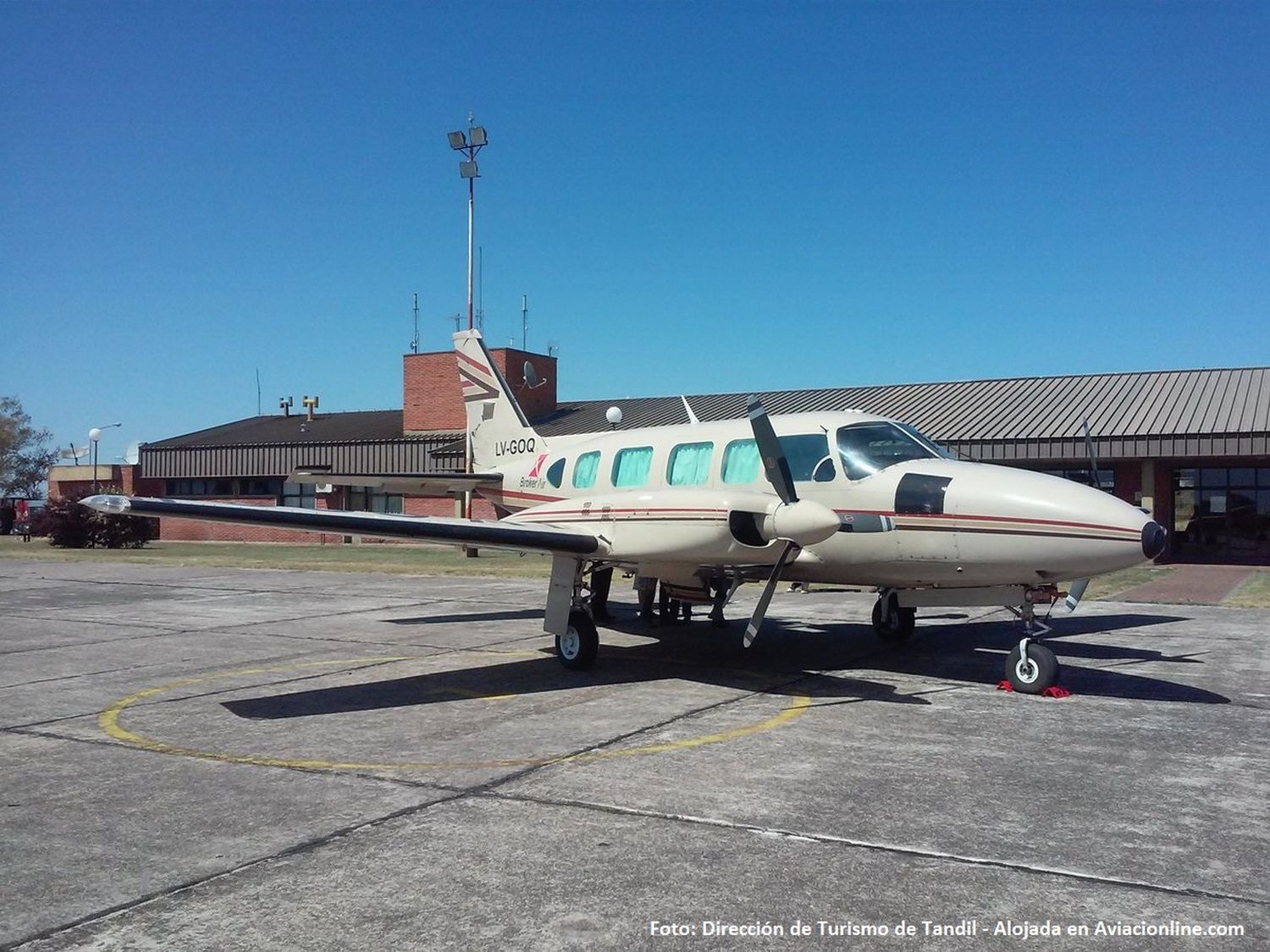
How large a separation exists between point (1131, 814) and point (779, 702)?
13.5 feet

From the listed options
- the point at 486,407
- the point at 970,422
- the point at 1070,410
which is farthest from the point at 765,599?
the point at 1070,410

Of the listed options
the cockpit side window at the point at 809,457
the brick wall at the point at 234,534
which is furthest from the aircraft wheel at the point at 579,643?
the brick wall at the point at 234,534

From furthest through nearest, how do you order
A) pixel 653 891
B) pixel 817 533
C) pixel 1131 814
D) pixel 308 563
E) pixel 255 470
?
pixel 255 470 < pixel 308 563 < pixel 817 533 < pixel 1131 814 < pixel 653 891

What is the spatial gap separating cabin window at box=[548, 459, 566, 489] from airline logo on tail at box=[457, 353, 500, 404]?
10.6 ft

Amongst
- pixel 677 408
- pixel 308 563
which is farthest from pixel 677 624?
pixel 677 408

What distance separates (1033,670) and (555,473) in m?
7.59

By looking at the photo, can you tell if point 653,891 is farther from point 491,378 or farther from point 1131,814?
point 491,378

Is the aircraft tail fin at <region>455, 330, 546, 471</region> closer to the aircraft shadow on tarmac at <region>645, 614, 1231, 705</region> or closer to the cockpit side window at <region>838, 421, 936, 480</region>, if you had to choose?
the aircraft shadow on tarmac at <region>645, 614, 1231, 705</region>

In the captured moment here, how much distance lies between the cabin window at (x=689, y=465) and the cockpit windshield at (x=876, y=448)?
1.78 meters

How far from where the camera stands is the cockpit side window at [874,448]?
1138 cm

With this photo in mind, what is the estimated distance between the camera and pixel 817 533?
9.95 m

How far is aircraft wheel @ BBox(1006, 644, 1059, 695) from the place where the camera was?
34.1ft

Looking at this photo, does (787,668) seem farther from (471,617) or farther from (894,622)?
(471,617)

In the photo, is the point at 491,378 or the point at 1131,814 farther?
the point at 491,378
